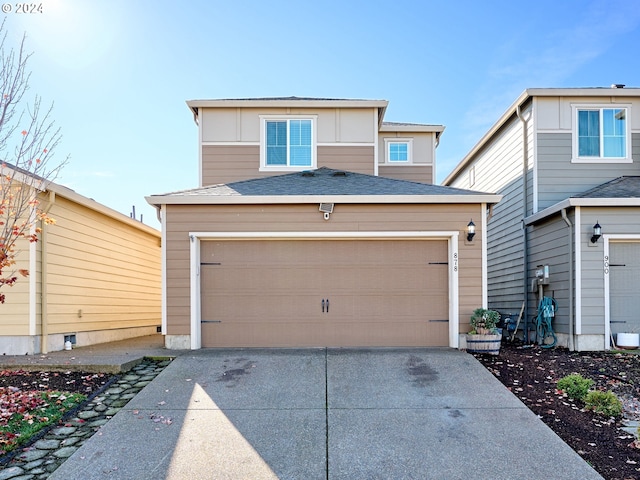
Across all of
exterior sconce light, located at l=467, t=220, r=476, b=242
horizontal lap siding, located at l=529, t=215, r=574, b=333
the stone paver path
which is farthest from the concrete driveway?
horizontal lap siding, located at l=529, t=215, r=574, b=333

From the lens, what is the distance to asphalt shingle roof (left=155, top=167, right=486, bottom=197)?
26.7 ft

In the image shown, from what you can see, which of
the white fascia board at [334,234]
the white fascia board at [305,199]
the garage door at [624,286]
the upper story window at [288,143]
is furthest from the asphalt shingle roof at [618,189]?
the upper story window at [288,143]

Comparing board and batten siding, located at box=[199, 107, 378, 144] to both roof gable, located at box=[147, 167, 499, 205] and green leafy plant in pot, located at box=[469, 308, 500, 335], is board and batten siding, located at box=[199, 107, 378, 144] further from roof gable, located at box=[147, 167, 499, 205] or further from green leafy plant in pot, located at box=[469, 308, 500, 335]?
green leafy plant in pot, located at box=[469, 308, 500, 335]

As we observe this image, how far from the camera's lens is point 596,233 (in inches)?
323

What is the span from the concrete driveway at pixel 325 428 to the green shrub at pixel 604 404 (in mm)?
773

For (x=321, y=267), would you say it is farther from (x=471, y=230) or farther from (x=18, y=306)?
(x=18, y=306)

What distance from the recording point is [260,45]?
457 inches

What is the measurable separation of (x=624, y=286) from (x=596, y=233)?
1.21m

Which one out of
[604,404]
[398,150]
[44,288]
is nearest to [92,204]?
[44,288]

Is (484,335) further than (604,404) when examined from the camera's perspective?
Yes

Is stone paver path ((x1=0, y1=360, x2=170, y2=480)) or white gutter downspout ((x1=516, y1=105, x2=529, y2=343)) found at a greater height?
white gutter downspout ((x1=516, y1=105, x2=529, y2=343))

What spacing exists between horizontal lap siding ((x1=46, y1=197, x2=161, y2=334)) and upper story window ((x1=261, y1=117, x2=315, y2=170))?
387 centimetres

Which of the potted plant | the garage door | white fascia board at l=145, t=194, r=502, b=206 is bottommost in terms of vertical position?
the potted plant

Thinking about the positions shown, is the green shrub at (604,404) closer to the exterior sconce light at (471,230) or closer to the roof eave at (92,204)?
the exterior sconce light at (471,230)
